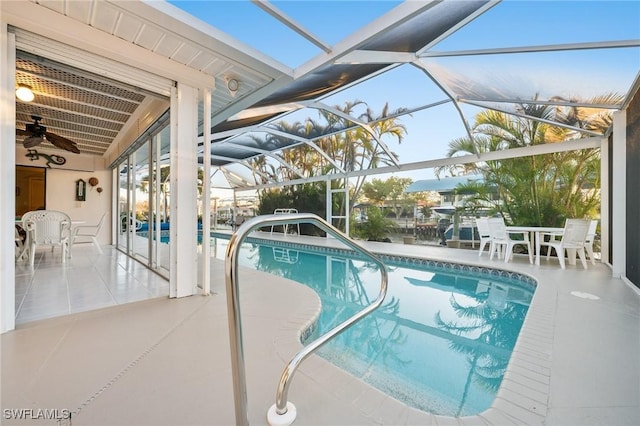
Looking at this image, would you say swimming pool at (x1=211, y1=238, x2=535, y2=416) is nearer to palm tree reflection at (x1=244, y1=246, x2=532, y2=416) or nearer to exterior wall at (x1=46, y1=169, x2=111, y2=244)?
palm tree reflection at (x1=244, y1=246, x2=532, y2=416)

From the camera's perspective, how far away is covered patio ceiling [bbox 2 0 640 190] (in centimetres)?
273

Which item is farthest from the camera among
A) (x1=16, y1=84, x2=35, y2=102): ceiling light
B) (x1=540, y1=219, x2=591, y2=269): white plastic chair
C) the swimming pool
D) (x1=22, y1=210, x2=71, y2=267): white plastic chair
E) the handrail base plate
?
(x1=540, y1=219, x2=591, y2=269): white plastic chair

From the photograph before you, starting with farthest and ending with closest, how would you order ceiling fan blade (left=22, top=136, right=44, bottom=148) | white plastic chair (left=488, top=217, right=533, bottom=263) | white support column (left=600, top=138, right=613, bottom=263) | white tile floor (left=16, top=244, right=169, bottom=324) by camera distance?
white plastic chair (left=488, top=217, right=533, bottom=263)
white support column (left=600, top=138, right=613, bottom=263)
ceiling fan blade (left=22, top=136, right=44, bottom=148)
white tile floor (left=16, top=244, right=169, bottom=324)

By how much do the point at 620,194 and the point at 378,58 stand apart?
4.56m

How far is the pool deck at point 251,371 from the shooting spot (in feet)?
4.81

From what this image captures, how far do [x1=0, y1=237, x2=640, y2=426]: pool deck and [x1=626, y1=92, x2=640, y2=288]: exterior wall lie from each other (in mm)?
1505

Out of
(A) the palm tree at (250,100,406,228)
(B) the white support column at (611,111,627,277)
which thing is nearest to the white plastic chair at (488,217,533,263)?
(B) the white support column at (611,111,627,277)

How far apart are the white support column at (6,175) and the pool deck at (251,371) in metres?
0.29

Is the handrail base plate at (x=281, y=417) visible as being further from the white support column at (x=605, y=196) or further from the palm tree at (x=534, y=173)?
the palm tree at (x=534, y=173)

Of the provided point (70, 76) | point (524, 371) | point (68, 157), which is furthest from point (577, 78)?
point (68, 157)

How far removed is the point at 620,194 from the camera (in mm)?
4711

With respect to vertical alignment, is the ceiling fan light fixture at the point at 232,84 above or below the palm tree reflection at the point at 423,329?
above

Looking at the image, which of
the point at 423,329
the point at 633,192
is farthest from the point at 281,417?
the point at 633,192

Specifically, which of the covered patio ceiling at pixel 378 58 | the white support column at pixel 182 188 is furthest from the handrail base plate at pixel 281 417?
the covered patio ceiling at pixel 378 58
